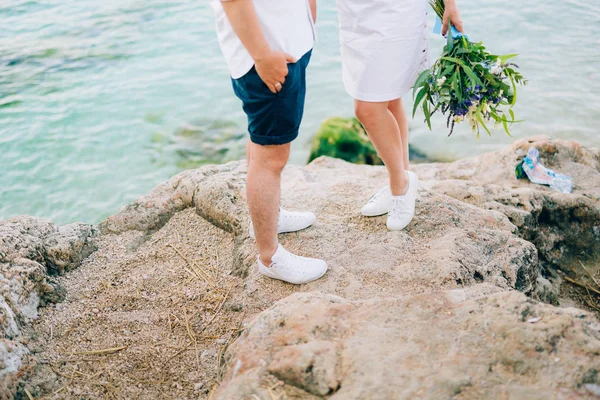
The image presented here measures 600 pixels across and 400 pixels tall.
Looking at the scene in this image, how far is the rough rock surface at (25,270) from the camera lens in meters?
2.42

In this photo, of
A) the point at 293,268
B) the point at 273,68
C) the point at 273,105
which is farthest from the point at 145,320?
the point at 273,68

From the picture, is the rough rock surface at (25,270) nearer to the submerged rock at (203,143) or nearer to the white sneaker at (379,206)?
the white sneaker at (379,206)

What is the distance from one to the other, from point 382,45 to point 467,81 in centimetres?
51

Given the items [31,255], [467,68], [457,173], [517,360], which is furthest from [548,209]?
[31,255]

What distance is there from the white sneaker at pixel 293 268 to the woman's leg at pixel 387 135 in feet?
2.57

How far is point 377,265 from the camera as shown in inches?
117

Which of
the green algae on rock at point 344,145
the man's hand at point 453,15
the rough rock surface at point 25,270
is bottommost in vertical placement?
the green algae on rock at point 344,145

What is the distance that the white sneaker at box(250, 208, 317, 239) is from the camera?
3324mm

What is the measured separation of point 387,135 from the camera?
316 cm

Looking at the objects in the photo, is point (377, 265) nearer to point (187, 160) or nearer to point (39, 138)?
point (187, 160)

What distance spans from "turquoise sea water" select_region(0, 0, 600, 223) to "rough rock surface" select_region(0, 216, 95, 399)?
2.59 m

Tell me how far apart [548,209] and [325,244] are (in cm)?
179

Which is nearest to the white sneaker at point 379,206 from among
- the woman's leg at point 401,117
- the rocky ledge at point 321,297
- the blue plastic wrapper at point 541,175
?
the rocky ledge at point 321,297

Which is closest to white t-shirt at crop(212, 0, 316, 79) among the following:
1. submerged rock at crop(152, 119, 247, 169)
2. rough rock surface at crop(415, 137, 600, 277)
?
rough rock surface at crop(415, 137, 600, 277)
